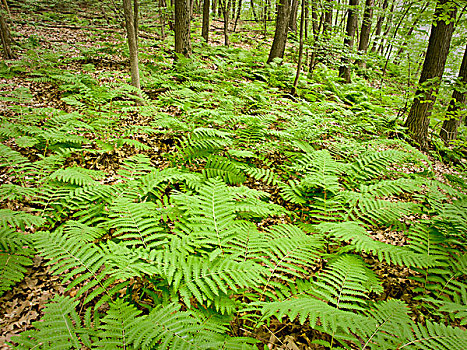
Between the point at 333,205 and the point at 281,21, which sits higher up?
the point at 281,21

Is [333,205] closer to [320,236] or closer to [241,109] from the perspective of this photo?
[320,236]

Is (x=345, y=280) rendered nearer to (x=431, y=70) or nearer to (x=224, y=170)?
(x=224, y=170)

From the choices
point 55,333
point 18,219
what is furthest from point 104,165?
point 55,333

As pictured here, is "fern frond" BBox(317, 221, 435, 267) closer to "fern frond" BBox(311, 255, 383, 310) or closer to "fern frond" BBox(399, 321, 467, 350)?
"fern frond" BBox(311, 255, 383, 310)

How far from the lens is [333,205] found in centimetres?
296

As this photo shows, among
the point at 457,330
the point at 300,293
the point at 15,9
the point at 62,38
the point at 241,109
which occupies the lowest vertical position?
the point at 300,293

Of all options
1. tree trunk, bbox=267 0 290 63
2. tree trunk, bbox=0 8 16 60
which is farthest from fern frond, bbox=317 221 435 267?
tree trunk, bbox=0 8 16 60

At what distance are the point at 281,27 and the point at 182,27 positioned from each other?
4181mm

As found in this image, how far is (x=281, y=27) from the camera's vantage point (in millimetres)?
9727

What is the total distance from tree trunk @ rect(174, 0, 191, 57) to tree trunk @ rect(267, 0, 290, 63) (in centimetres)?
357

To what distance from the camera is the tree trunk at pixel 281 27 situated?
9.09 meters

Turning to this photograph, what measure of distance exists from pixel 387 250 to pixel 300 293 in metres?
0.93

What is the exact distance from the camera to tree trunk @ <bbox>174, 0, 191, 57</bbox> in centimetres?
778

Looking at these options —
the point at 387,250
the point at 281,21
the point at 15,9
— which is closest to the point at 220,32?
the point at 281,21
